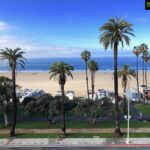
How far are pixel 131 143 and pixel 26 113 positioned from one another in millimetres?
20611

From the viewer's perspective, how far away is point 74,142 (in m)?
42.7

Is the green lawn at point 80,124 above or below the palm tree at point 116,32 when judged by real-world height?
below

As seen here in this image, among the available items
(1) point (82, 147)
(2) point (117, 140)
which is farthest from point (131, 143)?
(1) point (82, 147)

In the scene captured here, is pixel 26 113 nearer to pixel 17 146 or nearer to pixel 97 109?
pixel 97 109

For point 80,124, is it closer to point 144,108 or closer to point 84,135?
point 84,135

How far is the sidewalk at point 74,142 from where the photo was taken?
4128 centimetres

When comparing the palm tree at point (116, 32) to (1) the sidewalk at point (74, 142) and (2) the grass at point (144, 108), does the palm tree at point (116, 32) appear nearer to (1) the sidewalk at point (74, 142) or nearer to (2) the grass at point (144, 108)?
(1) the sidewalk at point (74, 142)

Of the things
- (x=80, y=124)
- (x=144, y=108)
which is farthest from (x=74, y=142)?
(x=144, y=108)

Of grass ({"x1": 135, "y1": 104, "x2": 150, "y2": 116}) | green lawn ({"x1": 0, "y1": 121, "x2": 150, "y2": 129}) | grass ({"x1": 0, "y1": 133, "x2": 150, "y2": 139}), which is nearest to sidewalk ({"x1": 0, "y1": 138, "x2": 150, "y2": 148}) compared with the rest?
grass ({"x1": 0, "y1": 133, "x2": 150, "y2": 139})

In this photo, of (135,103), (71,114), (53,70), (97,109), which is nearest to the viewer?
(53,70)

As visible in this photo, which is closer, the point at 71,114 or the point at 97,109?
the point at 97,109

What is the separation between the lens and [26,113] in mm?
56531

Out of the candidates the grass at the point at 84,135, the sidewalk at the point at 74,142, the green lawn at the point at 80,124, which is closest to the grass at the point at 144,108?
the green lawn at the point at 80,124

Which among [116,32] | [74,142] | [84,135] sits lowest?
[74,142]
